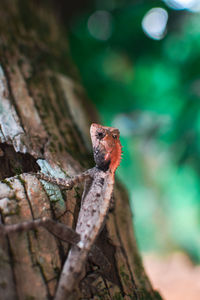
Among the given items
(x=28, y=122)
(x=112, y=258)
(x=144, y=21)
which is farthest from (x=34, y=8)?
(x=112, y=258)

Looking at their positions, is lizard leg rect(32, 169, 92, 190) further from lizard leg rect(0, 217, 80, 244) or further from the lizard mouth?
lizard leg rect(0, 217, 80, 244)

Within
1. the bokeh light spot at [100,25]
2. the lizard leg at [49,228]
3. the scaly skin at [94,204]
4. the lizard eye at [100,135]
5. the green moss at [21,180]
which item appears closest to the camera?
the lizard leg at [49,228]

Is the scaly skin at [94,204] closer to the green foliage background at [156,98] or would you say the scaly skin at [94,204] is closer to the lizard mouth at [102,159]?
the lizard mouth at [102,159]

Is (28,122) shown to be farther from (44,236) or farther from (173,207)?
(173,207)

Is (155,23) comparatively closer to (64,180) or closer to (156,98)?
(156,98)

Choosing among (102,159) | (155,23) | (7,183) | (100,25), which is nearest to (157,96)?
(155,23)

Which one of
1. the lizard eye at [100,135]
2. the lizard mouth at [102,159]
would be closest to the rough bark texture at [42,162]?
the lizard mouth at [102,159]
